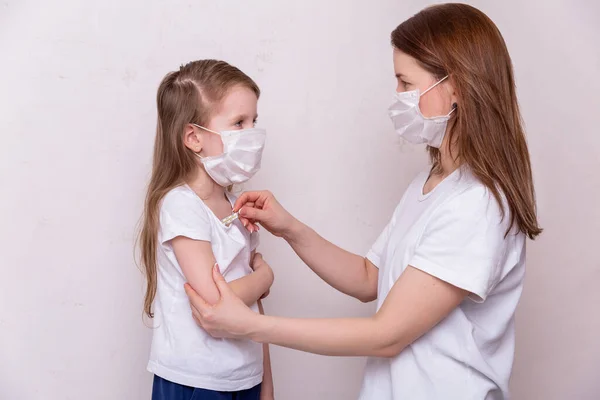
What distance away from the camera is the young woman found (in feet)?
4.18

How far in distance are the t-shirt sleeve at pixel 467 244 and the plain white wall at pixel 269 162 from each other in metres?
0.84

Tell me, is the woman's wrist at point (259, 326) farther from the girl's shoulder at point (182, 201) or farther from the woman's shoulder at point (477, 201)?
the woman's shoulder at point (477, 201)

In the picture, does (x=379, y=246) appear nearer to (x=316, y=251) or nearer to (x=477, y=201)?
(x=316, y=251)

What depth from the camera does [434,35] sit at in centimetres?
138

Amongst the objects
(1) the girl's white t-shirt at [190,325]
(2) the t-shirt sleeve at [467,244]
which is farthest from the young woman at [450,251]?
(1) the girl's white t-shirt at [190,325]

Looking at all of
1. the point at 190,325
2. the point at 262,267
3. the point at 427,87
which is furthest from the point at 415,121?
the point at 190,325

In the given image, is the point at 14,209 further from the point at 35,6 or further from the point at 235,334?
the point at 235,334

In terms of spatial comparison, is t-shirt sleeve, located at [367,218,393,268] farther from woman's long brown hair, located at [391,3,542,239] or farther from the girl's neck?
the girl's neck

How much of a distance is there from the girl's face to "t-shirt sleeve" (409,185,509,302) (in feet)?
1.76

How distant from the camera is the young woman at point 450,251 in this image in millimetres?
1273

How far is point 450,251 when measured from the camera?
126 centimetres

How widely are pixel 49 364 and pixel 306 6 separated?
138cm

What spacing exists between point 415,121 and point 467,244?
0.32m

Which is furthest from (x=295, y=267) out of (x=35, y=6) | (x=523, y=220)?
(x=35, y=6)
